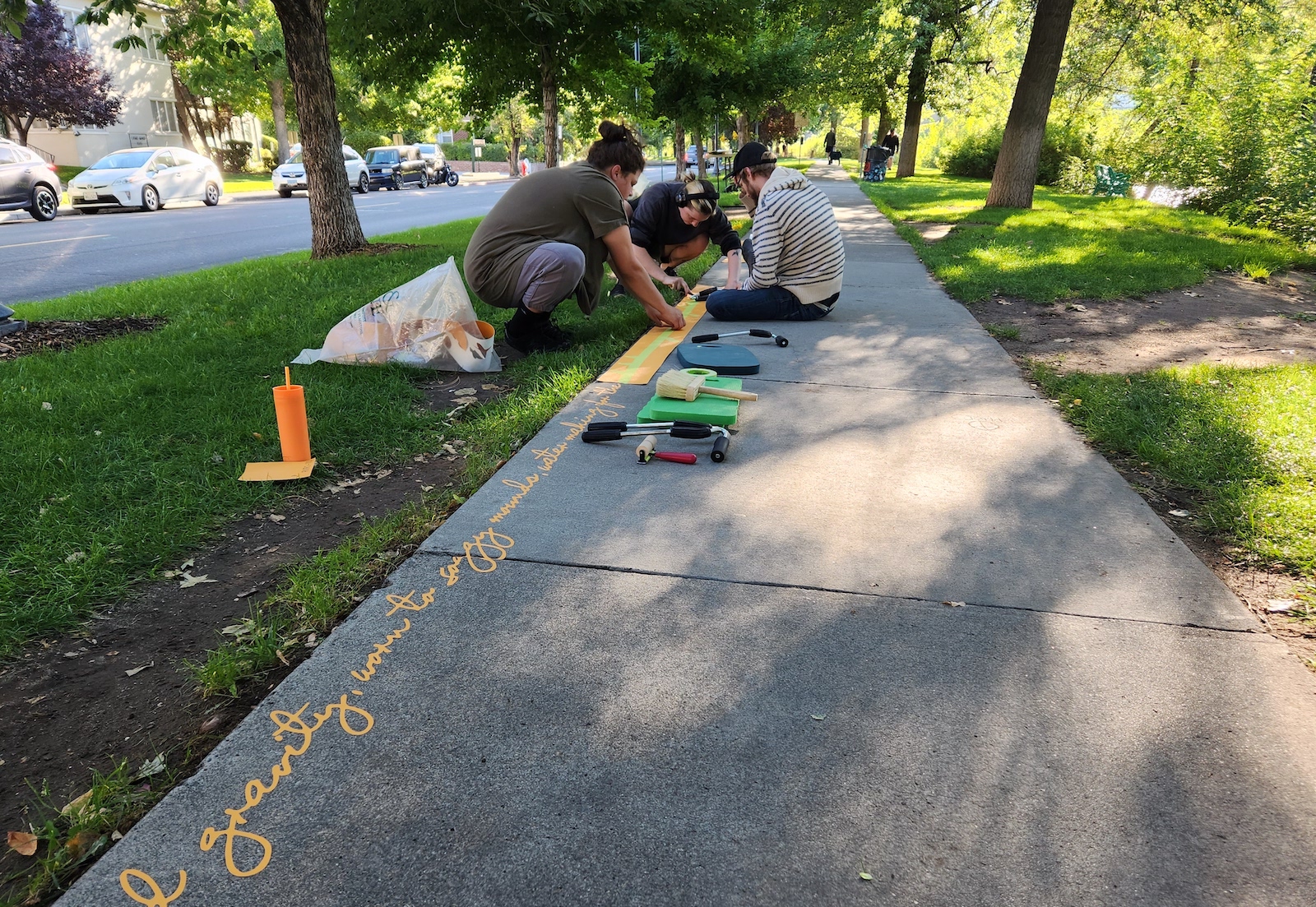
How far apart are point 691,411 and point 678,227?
11.1 feet

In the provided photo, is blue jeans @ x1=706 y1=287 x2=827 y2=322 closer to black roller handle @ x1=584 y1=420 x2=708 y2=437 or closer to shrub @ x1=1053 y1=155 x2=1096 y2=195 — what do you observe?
black roller handle @ x1=584 y1=420 x2=708 y2=437

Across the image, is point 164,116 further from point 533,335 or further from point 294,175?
point 533,335

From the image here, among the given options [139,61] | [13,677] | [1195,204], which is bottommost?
[13,677]

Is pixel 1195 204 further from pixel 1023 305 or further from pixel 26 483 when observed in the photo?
pixel 26 483

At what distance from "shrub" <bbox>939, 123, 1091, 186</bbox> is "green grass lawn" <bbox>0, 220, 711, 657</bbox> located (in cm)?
1755

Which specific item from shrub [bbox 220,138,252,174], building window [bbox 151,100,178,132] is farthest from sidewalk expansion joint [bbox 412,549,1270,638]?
shrub [bbox 220,138,252,174]

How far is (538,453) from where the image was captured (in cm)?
379

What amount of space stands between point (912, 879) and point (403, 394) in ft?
12.4

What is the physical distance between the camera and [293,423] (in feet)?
11.6

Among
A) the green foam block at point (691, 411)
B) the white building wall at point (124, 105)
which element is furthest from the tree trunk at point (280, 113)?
the green foam block at point (691, 411)

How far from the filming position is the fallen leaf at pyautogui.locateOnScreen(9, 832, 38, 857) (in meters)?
1.67

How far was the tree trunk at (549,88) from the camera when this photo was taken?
10492mm

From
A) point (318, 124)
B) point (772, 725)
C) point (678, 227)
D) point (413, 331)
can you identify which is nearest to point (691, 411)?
point (413, 331)

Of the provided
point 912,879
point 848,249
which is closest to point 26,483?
point 912,879
